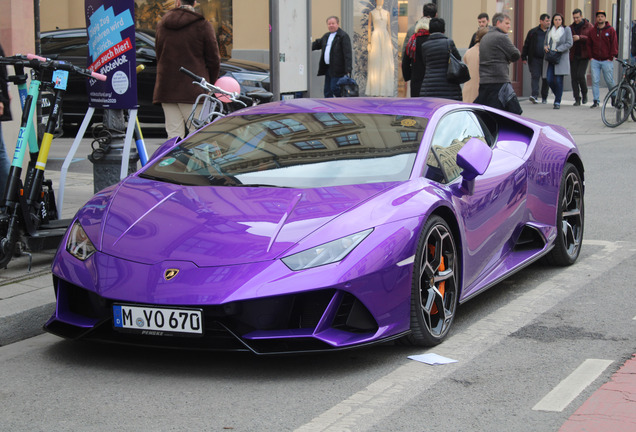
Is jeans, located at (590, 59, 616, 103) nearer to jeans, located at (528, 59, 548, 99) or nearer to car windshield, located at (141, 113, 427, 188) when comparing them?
jeans, located at (528, 59, 548, 99)

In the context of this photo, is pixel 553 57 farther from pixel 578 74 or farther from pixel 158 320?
pixel 158 320

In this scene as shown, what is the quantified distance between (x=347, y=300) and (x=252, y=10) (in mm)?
17947

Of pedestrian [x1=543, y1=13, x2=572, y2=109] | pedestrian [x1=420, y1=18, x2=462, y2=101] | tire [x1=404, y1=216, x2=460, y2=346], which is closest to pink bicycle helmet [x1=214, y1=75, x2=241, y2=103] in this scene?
tire [x1=404, y1=216, x2=460, y2=346]

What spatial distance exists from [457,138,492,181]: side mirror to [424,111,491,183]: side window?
77 millimetres

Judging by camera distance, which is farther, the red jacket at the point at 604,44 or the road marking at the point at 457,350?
the red jacket at the point at 604,44

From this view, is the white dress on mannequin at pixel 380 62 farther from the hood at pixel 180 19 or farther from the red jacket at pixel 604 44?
the hood at pixel 180 19

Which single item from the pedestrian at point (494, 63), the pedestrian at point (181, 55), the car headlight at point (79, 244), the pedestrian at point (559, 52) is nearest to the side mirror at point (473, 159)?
the car headlight at point (79, 244)

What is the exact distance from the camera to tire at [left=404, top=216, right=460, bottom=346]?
15.7ft

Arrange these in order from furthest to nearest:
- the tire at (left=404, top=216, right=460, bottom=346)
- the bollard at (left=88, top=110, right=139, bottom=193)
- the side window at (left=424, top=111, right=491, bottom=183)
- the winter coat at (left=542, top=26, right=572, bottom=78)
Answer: the winter coat at (left=542, top=26, right=572, bottom=78) < the bollard at (left=88, top=110, right=139, bottom=193) < the side window at (left=424, top=111, right=491, bottom=183) < the tire at (left=404, top=216, right=460, bottom=346)

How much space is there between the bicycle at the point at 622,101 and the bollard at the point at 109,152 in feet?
36.8

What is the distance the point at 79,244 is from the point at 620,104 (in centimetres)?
1387

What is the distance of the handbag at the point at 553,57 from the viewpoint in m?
21.3

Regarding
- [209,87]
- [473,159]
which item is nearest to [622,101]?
[209,87]

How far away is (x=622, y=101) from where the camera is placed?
56.4 ft
